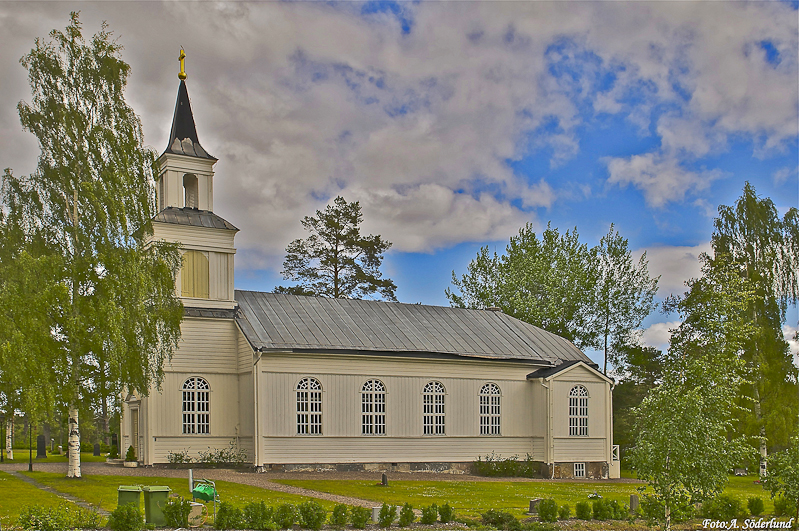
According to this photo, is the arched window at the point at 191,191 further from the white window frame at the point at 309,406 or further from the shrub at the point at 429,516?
the shrub at the point at 429,516

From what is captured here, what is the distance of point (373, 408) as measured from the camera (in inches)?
1208

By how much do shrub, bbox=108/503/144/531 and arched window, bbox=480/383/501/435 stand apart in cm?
2000

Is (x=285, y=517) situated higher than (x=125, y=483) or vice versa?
(x=285, y=517)

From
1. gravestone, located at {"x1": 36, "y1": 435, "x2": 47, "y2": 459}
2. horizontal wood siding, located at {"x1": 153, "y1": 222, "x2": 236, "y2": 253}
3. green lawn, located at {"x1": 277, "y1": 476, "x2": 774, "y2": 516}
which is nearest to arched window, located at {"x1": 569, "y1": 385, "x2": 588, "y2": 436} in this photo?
green lawn, located at {"x1": 277, "y1": 476, "x2": 774, "y2": 516}

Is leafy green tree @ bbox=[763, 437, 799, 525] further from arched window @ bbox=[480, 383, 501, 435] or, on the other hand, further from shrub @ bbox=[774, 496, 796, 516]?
arched window @ bbox=[480, 383, 501, 435]

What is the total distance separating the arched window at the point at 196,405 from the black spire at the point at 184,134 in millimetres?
8796

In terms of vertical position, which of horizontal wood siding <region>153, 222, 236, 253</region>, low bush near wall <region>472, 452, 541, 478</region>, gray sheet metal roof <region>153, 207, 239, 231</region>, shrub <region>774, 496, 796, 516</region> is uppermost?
gray sheet metal roof <region>153, 207, 239, 231</region>

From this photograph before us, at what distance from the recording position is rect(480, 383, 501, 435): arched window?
3284 cm

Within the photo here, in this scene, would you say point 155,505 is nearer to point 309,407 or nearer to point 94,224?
point 94,224

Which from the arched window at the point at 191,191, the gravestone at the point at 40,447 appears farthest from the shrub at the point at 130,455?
the arched window at the point at 191,191

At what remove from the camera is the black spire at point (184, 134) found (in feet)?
103

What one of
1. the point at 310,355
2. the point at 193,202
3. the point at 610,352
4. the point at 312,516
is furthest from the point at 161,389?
the point at 610,352

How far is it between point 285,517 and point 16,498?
293 inches

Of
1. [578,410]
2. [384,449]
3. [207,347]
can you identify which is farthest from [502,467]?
[207,347]
